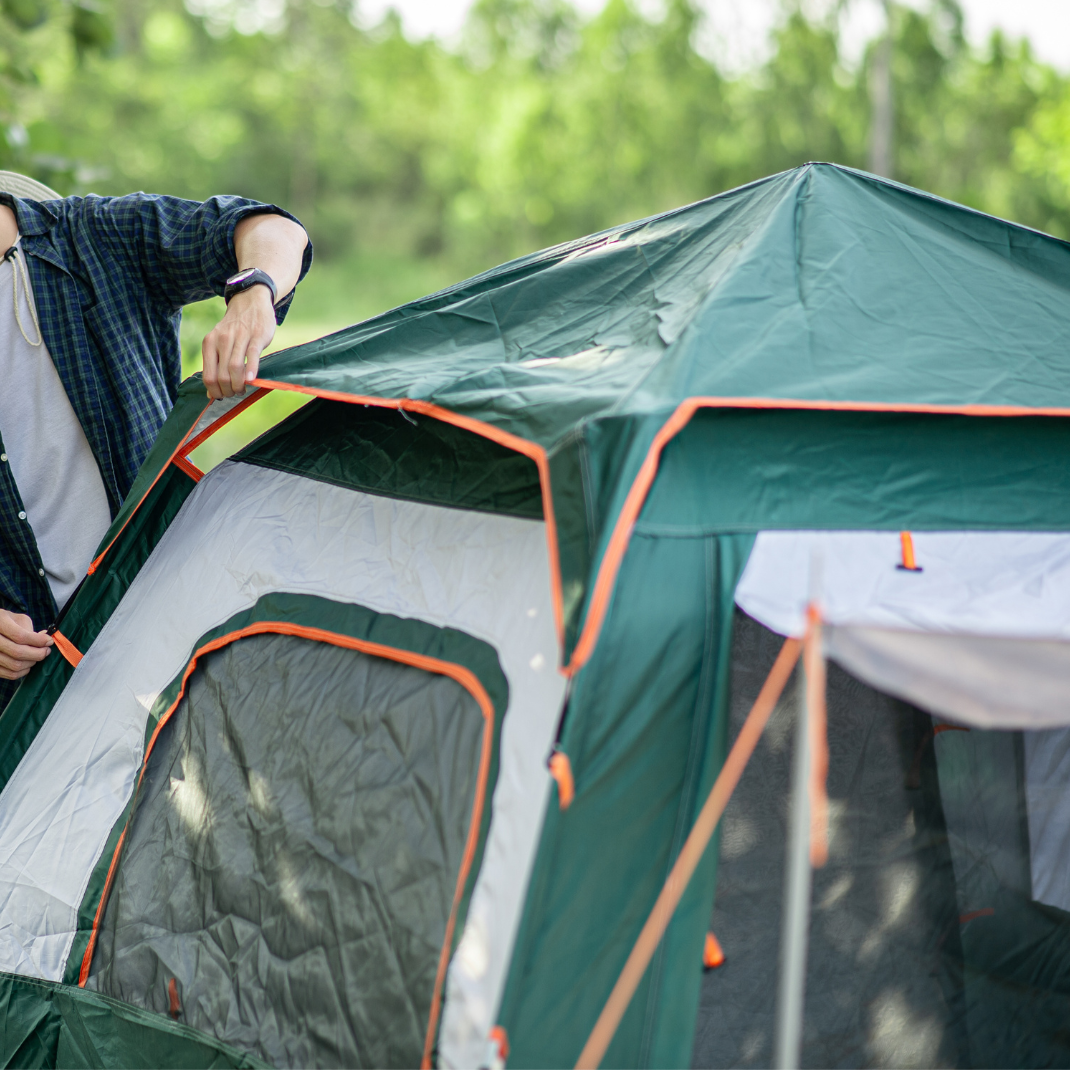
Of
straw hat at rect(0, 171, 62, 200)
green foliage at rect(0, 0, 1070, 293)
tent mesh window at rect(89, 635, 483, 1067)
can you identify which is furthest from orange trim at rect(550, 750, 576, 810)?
green foliage at rect(0, 0, 1070, 293)

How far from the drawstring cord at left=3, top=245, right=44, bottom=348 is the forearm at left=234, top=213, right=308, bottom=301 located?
41 centimetres

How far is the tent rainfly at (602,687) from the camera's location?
1.17 meters

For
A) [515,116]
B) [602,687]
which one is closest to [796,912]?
[602,687]

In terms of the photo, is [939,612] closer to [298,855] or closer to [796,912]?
[796,912]

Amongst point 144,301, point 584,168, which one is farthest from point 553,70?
point 144,301

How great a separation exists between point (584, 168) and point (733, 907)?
14.6 metres

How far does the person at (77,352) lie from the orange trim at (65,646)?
2 cm

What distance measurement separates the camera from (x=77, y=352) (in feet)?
6.31

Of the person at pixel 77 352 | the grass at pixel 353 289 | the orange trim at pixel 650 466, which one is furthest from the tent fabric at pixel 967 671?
the grass at pixel 353 289

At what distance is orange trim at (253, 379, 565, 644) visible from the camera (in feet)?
3.83

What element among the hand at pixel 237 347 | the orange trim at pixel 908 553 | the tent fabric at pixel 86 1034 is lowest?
the tent fabric at pixel 86 1034

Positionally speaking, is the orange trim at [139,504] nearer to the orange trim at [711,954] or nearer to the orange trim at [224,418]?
the orange trim at [224,418]

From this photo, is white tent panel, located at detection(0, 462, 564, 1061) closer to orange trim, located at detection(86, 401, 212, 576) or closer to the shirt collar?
orange trim, located at detection(86, 401, 212, 576)

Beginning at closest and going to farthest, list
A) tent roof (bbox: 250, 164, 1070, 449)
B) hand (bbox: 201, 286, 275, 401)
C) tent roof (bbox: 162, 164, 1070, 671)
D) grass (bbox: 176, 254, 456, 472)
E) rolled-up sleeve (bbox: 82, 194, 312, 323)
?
tent roof (bbox: 162, 164, 1070, 671)
tent roof (bbox: 250, 164, 1070, 449)
hand (bbox: 201, 286, 275, 401)
rolled-up sleeve (bbox: 82, 194, 312, 323)
grass (bbox: 176, 254, 456, 472)
